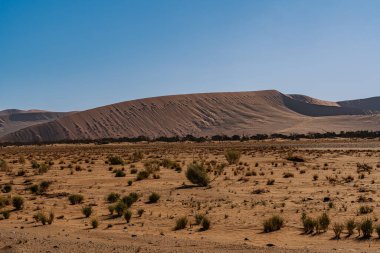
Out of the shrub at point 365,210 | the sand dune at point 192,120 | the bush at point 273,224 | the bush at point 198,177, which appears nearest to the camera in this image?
the bush at point 273,224

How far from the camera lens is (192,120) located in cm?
15300

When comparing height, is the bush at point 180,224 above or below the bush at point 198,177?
below

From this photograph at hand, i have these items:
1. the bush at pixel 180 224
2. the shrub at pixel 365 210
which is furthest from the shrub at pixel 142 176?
the shrub at pixel 365 210

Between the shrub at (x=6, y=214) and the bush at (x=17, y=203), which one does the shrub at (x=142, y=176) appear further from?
the shrub at (x=6, y=214)

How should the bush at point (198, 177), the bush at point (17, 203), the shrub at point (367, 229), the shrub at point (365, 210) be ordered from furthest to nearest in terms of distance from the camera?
1. the bush at point (198, 177)
2. the bush at point (17, 203)
3. the shrub at point (365, 210)
4. the shrub at point (367, 229)

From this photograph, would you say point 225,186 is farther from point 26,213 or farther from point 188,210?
point 26,213

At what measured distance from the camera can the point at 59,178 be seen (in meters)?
28.9

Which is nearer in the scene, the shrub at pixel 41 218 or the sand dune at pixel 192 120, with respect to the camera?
the shrub at pixel 41 218

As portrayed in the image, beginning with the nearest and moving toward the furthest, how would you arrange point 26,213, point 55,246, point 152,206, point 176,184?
point 55,246 → point 26,213 → point 152,206 → point 176,184

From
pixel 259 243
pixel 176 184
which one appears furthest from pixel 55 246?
pixel 176 184

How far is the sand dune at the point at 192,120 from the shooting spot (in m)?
139

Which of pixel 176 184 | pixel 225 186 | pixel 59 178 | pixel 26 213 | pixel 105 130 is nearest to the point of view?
pixel 26 213

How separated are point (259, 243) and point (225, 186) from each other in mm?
11633

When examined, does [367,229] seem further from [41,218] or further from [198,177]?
[198,177]
